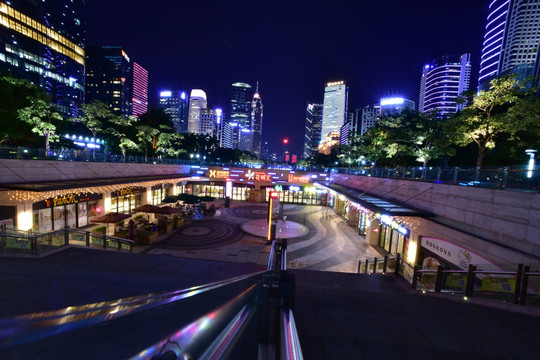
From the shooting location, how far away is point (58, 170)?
16.4 metres

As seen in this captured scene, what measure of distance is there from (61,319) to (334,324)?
4501mm

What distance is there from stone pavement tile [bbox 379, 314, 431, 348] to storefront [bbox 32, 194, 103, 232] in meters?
20.1

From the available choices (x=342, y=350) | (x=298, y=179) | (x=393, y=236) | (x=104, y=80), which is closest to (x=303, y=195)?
(x=298, y=179)

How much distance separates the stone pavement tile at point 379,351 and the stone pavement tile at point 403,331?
27 centimetres

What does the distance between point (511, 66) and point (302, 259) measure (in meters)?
154

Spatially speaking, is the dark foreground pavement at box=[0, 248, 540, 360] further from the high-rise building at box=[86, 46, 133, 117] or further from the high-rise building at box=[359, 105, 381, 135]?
the high-rise building at box=[359, 105, 381, 135]

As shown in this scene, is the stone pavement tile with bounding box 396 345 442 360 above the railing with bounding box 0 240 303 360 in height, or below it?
below

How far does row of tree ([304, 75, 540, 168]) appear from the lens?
1180cm

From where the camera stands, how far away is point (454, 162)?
26.0 metres

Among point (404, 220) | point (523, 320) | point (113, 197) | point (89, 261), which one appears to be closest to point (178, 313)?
point (89, 261)

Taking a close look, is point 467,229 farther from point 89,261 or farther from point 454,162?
point 454,162

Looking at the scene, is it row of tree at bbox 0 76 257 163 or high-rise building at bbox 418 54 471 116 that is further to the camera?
high-rise building at bbox 418 54 471 116

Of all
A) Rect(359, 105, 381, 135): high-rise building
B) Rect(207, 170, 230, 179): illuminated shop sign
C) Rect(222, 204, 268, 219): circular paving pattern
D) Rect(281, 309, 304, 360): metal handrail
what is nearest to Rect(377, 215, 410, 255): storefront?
Rect(281, 309, 304, 360): metal handrail

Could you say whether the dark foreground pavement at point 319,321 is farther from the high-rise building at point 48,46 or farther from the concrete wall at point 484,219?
the high-rise building at point 48,46
